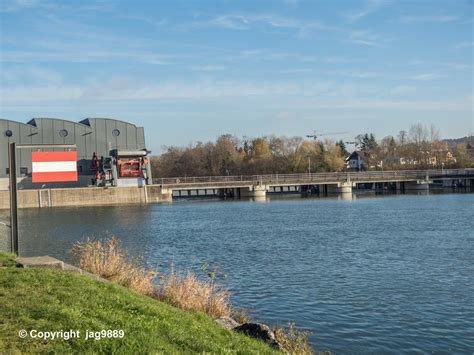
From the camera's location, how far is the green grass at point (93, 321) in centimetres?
682

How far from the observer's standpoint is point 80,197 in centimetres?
7869

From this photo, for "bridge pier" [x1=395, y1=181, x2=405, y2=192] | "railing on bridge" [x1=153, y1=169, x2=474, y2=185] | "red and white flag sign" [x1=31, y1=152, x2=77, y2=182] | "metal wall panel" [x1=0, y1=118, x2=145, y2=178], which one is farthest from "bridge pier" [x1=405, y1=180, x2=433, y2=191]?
"red and white flag sign" [x1=31, y1=152, x2=77, y2=182]

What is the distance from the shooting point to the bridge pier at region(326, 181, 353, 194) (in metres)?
105

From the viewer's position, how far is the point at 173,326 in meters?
8.70

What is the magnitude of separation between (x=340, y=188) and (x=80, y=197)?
5180 centimetres

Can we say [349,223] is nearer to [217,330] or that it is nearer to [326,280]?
[326,280]

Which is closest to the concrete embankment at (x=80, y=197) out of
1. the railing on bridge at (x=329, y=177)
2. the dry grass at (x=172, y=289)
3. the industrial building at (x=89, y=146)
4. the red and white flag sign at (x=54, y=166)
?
the industrial building at (x=89, y=146)

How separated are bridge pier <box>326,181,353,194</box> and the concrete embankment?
39.3m

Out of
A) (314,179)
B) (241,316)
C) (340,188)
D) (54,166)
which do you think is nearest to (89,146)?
(54,166)

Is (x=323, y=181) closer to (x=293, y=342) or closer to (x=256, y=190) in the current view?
(x=256, y=190)

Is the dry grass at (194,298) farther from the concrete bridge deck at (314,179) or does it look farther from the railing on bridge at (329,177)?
the railing on bridge at (329,177)

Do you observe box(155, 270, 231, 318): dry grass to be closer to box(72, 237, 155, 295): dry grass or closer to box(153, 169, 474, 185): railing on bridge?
box(72, 237, 155, 295): dry grass

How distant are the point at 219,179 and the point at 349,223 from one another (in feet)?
227

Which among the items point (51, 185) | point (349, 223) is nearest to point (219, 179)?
point (51, 185)
